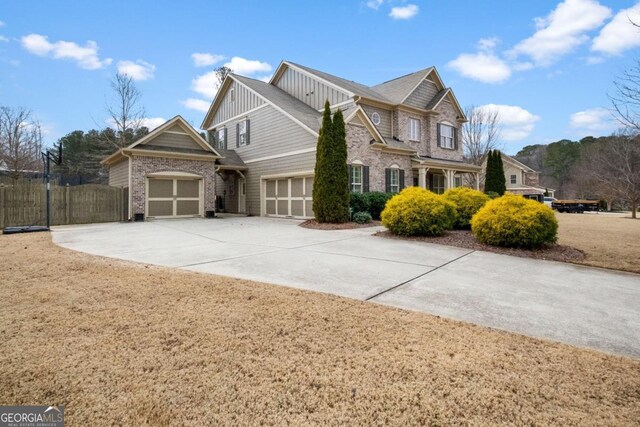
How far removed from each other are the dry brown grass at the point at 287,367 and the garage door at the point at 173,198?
1303 centimetres

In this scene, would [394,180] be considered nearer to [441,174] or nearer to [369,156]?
[369,156]

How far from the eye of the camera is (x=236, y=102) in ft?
70.9

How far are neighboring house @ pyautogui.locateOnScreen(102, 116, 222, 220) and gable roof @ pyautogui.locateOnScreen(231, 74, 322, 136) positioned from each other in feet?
15.0

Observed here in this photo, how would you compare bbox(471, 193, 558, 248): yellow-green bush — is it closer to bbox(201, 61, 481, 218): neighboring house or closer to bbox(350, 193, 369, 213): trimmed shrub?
bbox(350, 193, 369, 213): trimmed shrub

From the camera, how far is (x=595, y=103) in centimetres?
766

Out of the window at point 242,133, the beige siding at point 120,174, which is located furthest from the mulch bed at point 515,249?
the window at point 242,133

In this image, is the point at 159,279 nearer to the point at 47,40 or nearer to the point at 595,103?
the point at 595,103

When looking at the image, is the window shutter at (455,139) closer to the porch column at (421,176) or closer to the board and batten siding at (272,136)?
the porch column at (421,176)

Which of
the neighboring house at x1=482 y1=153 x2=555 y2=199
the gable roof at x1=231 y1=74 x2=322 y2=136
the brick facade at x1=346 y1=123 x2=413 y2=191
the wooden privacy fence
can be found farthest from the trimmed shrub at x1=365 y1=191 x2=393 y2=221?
the neighboring house at x1=482 y1=153 x2=555 y2=199

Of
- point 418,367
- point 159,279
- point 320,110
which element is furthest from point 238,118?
point 418,367

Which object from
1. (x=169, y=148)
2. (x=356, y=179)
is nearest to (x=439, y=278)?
(x=356, y=179)

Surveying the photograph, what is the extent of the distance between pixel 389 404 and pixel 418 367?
0.53 meters

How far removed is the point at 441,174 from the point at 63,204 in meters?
21.7

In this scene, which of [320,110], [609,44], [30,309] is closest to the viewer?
[30,309]
